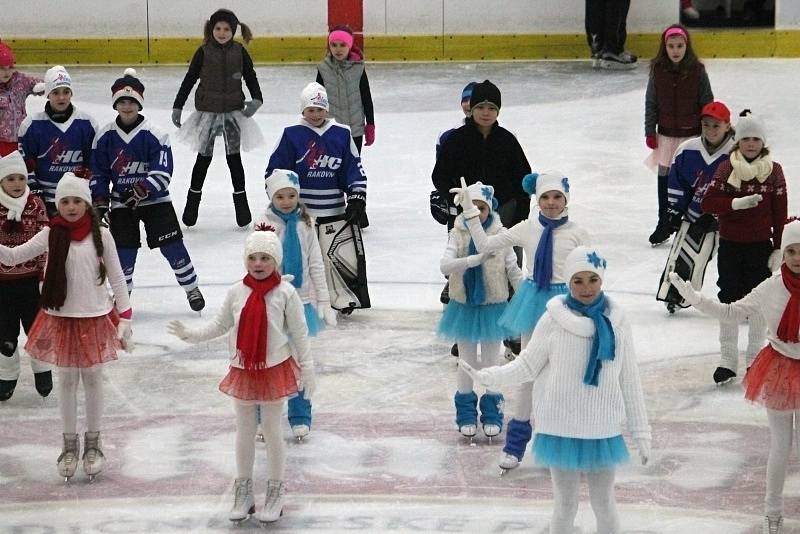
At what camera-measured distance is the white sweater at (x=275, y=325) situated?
259 inches

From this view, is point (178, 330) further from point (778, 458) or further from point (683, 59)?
point (683, 59)

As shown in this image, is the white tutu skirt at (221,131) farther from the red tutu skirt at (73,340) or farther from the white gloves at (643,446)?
the white gloves at (643,446)

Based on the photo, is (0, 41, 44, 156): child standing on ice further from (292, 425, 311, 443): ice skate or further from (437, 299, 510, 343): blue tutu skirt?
(437, 299, 510, 343): blue tutu skirt

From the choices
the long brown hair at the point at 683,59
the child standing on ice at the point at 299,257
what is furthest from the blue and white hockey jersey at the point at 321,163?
the long brown hair at the point at 683,59

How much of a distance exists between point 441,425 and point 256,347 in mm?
1680

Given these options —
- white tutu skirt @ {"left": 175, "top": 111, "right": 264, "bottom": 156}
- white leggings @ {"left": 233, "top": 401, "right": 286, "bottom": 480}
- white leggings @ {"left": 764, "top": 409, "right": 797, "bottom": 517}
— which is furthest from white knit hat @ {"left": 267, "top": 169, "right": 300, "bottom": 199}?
white tutu skirt @ {"left": 175, "top": 111, "right": 264, "bottom": 156}

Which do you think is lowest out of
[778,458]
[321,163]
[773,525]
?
[773,525]

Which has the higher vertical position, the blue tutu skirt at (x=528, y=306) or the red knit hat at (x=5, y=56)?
the red knit hat at (x=5, y=56)

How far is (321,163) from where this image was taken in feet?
30.6

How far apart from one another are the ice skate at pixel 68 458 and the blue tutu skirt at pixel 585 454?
7.93 ft

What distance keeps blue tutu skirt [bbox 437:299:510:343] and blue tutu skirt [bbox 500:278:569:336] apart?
0.94ft

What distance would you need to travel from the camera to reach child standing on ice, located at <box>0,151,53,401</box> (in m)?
7.85

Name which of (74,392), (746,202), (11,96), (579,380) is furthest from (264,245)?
Result: (11,96)

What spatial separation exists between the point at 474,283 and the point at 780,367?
1.70 meters
